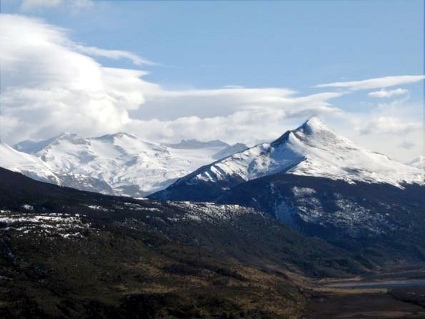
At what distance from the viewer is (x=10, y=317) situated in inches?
7820
